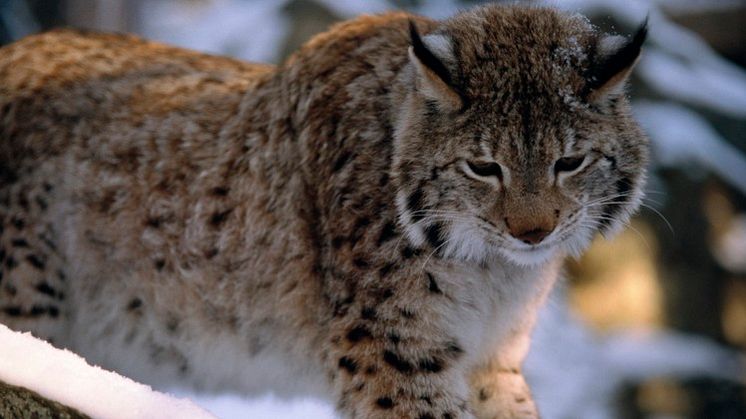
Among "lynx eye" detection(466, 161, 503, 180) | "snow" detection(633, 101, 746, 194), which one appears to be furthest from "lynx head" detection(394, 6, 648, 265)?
"snow" detection(633, 101, 746, 194)

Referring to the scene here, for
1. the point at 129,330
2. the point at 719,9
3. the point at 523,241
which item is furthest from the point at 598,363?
the point at 523,241

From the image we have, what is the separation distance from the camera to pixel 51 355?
8.15 feet

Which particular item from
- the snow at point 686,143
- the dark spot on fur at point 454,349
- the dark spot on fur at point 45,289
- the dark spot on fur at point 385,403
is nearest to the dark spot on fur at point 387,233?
the dark spot on fur at point 454,349

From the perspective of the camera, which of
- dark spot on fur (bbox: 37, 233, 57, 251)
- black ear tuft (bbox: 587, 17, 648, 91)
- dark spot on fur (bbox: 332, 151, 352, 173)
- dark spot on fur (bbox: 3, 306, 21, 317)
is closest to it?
black ear tuft (bbox: 587, 17, 648, 91)

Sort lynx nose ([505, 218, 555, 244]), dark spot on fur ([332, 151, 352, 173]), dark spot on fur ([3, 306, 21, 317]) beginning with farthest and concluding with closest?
dark spot on fur ([3, 306, 21, 317])
dark spot on fur ([332, 151, 352, 173])
lynx nose ([505, 218, 555, 244])

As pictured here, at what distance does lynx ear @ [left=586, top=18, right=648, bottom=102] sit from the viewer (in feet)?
10.4

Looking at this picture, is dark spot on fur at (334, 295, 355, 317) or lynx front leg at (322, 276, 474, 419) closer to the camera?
lynx front leg at (322, 276, 474, 419)

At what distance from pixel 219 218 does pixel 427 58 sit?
124 cm

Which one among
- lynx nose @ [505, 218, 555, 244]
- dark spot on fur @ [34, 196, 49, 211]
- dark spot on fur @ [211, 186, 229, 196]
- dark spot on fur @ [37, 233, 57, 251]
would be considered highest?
lynx nose @ [505, 218, 555, 244]

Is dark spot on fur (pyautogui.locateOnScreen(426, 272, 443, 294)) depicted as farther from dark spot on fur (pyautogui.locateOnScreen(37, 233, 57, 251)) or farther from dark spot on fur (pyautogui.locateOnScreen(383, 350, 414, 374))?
dark spot on fur (pyautogui.locateOnScreen(37, 233, 57, 251))

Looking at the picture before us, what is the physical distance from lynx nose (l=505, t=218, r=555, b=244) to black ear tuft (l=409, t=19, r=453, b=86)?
1.57 feet

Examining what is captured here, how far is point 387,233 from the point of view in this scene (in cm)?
342

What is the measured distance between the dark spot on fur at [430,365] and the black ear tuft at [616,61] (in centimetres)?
99

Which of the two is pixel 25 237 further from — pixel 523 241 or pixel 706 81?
pixel 706 81
